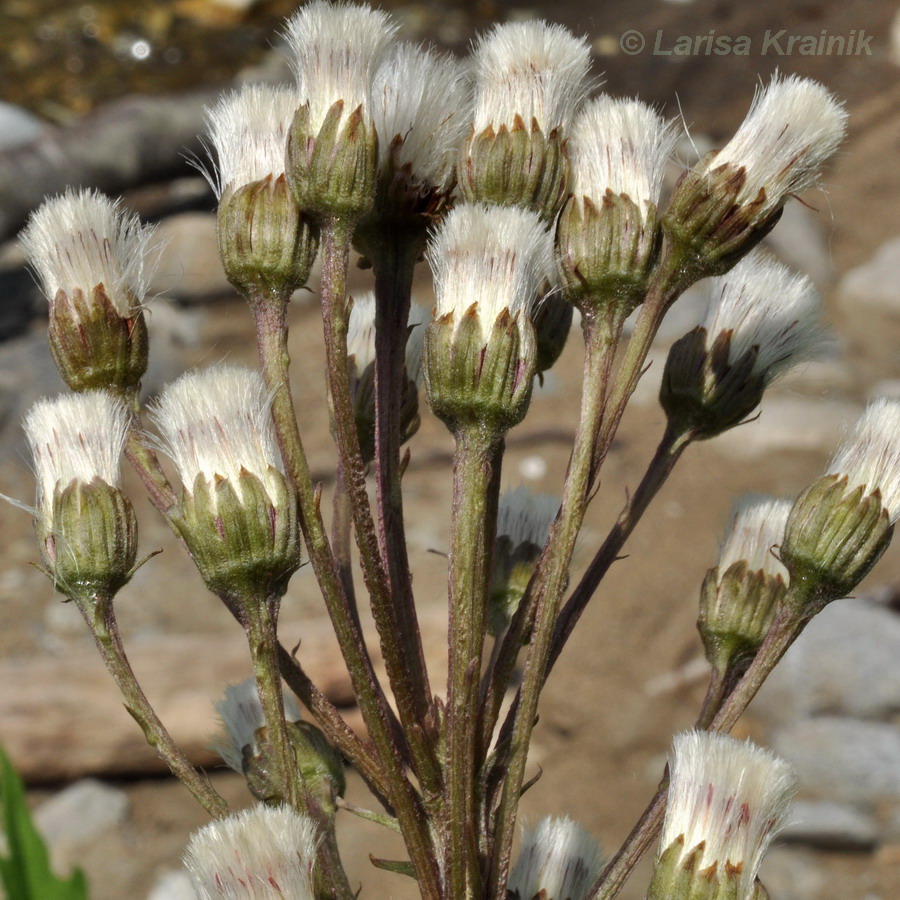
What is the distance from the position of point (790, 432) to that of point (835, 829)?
1.74 meters

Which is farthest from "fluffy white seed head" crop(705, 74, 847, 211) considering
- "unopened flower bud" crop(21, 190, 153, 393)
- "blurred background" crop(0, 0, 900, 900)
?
"unopened flower bud" crop(21, 190, 153, 393)

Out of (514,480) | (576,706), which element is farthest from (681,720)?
(514,480)

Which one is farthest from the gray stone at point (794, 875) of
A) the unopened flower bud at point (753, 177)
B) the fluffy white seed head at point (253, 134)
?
the fluffy white seed head at point (253, 134)

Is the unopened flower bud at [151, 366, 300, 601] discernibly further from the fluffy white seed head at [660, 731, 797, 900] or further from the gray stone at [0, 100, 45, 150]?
the gray stone at [0, 100, 45, 150]

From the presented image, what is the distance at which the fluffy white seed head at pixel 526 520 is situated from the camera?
1.19 meters

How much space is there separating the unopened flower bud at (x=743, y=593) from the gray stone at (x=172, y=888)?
2.15 m

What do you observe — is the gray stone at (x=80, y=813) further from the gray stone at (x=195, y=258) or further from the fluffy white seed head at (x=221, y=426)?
the fluffy white seed head at (x=221, y=426)

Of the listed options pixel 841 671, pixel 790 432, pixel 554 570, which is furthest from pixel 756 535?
pixel 790 432

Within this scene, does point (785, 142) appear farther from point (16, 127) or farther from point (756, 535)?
point (16, 127)

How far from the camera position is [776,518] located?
117cm

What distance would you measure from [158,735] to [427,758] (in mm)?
213

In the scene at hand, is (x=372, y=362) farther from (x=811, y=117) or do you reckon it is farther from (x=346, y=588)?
(x=811, y=117)

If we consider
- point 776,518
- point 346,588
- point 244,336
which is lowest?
point 346,588

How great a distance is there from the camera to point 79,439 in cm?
96
